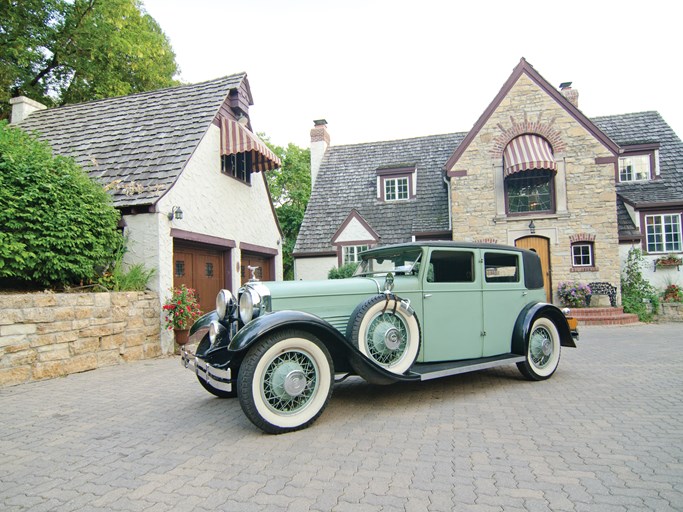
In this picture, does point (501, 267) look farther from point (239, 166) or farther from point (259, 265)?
point (259, 265)

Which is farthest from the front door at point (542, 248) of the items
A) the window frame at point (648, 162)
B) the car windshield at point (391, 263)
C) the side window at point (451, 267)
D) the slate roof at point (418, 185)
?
the car windshield at point (391, 263)

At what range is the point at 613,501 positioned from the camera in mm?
2430

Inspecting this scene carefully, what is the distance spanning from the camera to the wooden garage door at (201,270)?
367 inches

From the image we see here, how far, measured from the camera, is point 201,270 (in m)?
10.2

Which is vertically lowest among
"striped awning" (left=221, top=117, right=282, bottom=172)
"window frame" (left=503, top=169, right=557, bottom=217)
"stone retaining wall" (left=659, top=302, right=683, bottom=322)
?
"stone retaining wall" (left=659, top=302, right=683, bottom=322)

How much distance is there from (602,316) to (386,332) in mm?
10814

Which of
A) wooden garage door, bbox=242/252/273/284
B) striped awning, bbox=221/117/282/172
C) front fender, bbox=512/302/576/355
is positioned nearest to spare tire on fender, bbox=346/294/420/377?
front fender, bbox=512/302/576/355

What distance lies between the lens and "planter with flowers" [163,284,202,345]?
26.2ft

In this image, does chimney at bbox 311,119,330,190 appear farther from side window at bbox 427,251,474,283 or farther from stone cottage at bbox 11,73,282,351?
side window at bbox 427,251,474,283

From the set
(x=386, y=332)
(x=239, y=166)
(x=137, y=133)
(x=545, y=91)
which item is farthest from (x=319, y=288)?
(x=545, y=91)

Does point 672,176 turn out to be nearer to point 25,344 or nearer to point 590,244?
point 590,244

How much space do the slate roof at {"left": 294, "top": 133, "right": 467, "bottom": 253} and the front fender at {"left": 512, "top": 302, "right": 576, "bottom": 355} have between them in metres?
9.91

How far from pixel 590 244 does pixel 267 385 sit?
44.1 ft

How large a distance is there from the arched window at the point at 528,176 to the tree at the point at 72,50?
13.4 meters
